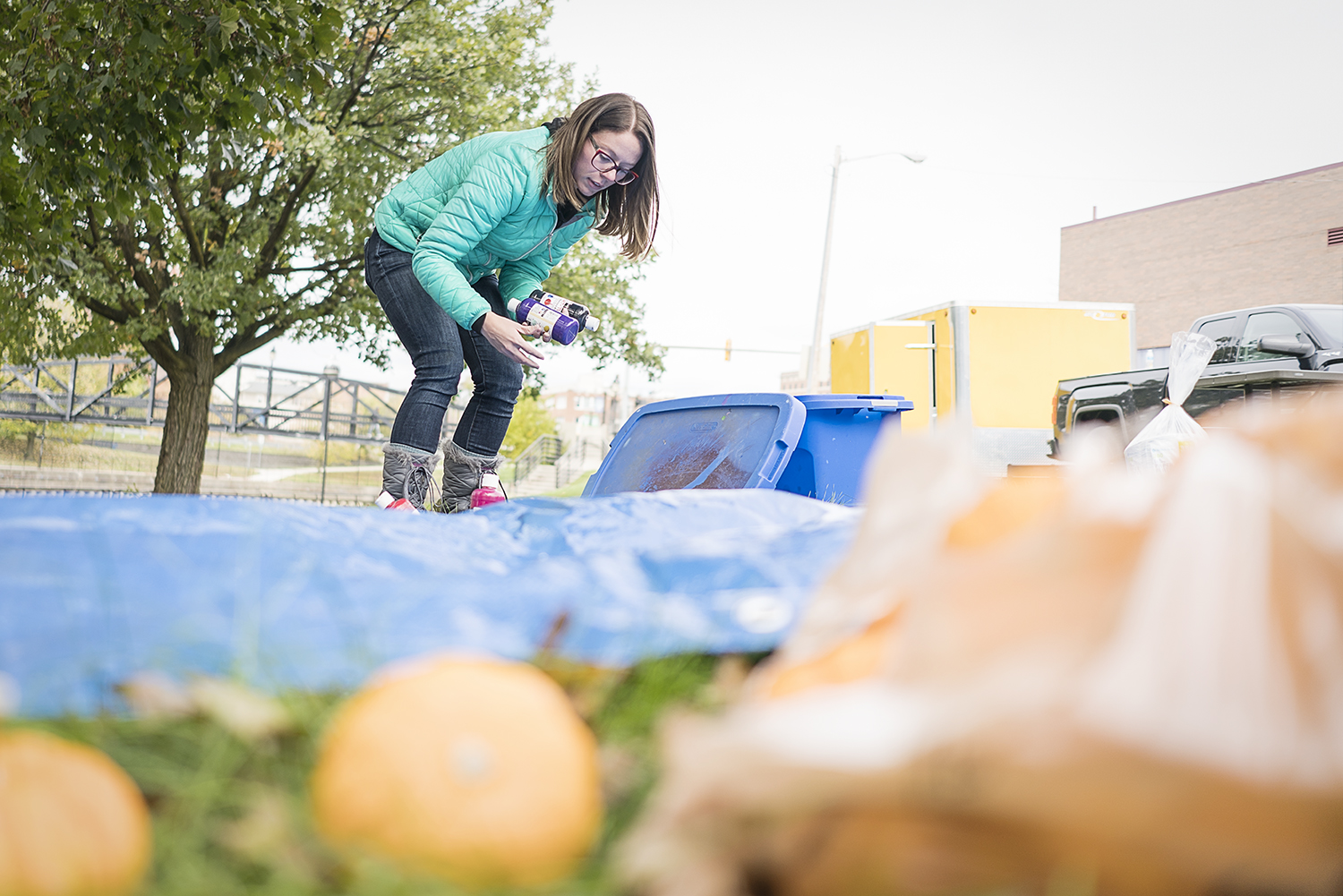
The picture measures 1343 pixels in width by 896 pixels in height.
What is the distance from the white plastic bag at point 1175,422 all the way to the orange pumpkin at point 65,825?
5061mm

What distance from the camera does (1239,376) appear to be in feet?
19.3

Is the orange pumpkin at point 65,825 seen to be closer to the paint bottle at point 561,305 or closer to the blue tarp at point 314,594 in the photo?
the blue tarp at point 314,594

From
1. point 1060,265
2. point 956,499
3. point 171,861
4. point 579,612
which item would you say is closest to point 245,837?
point 171,861

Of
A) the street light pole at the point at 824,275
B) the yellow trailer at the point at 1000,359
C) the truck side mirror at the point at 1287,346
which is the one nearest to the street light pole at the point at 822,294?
the street light pole at the point at 824,275

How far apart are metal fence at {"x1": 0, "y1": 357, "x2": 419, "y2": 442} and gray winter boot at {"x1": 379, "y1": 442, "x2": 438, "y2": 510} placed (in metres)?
9.57

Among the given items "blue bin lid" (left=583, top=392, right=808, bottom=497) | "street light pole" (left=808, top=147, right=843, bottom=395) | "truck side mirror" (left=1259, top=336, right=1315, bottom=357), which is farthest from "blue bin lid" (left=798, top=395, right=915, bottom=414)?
"street light pole" (left=808, top=147, right=843, bottom=395)

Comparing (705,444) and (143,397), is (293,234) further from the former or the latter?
(705,444)

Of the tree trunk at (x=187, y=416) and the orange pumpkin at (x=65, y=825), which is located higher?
the tree trunk at (x=187, y=416)

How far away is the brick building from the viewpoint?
25531 millimetres

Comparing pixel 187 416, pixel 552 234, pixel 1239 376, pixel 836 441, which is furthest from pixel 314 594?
pixel 187 416

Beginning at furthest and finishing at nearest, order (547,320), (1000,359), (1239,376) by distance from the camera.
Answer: (1000,359)
(1239,376)
(547,320)

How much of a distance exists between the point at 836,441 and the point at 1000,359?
6551mm

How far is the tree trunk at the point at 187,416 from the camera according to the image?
9.28 metres

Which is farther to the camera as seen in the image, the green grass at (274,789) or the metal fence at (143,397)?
the metal fence at (143,397)
